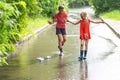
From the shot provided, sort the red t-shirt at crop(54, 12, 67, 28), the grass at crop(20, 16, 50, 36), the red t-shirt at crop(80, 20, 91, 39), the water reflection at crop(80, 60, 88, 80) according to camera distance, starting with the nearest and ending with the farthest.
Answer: the water reflection at crop(80, 60, 88, 80), the red t-shirt at crop(80, 20, 91, 39), the red t-shirt at crop(54, 12, 67, 28), the grass at crop(20, 16, 50, 36)

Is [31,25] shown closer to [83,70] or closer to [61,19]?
[61,19]

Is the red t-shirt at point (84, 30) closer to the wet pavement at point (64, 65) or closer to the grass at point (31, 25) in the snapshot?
the wet pavement at point (64, 65)

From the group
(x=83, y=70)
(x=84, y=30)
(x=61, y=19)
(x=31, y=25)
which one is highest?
(x=61, y=19)

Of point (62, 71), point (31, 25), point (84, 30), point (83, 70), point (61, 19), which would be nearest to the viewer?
point (62, 71)

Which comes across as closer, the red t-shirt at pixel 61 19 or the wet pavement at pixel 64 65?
the wet pavement at pixel 64 65

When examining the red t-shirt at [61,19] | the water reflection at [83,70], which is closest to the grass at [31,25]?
the red t-shirt at [61,19]

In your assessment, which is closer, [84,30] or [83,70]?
[83,70]

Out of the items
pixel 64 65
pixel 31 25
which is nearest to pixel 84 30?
pixel 64 65

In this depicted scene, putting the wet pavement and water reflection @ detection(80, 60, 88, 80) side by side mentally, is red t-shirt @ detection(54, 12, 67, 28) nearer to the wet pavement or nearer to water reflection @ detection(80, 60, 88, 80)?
the wet pavement

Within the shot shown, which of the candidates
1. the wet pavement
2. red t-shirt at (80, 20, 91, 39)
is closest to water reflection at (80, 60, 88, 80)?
the wet pavement

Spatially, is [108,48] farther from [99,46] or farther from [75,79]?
[75,79]

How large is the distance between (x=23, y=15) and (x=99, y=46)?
145 inches

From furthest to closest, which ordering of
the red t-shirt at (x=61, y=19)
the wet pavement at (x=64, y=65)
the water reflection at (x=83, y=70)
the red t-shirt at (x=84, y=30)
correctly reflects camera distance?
the red t-shirt at (x=61, y=19)
the red t-shirt at (x=84, y=30)
the wet pavement at (x=64, y=65)
the water reflection at (x=83, y=70)

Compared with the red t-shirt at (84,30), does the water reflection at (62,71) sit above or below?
below
